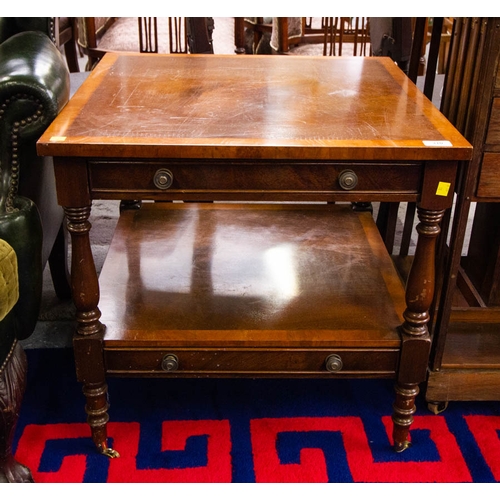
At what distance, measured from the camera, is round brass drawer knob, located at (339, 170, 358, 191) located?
3.51ft

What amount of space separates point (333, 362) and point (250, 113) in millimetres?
497

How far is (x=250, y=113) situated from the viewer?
117 cm

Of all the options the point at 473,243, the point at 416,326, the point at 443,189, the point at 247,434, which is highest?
the point at 443,189

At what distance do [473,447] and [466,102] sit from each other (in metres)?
0.71

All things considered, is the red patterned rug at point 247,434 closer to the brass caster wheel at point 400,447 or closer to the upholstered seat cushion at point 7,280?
the brass caster wheel at point 400,447

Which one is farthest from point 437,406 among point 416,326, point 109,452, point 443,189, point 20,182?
point 20,182

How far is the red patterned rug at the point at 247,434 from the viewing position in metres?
1.28

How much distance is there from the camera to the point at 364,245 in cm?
156

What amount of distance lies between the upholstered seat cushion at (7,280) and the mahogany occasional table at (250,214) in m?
0.11

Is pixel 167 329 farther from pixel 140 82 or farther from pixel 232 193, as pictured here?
pixel 140 82

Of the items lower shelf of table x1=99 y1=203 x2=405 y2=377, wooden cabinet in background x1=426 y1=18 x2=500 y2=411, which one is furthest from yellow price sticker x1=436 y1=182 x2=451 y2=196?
lower shelf of table x1=99 y1=203 x2=405 y2=377

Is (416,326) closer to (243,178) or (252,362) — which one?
(252,362)

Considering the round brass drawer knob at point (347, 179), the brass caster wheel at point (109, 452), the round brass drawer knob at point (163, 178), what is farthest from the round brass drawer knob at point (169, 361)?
the round brass drawer knob at point (347, 179)

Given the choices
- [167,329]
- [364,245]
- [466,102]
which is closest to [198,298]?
[167,329]
